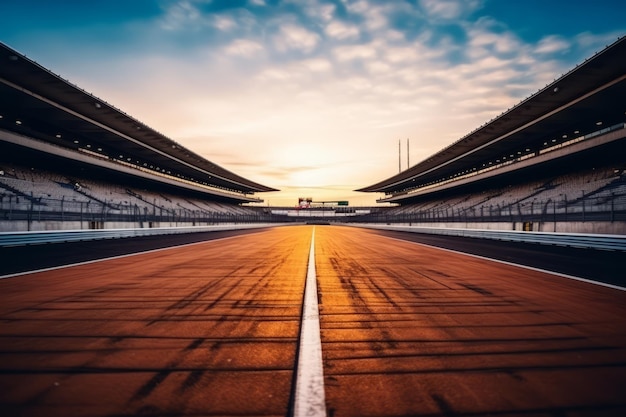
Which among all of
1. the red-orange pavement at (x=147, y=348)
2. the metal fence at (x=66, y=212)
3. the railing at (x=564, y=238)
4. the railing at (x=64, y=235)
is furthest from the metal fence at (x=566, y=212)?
the metal fence at (x=66, y=212)

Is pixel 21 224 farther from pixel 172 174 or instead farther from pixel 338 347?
pixel 172 174

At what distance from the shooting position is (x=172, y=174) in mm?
62125

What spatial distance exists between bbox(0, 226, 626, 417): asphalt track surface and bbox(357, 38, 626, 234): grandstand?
611 inches

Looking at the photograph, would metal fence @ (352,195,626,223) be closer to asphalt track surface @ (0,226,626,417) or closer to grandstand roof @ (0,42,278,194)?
asphalt track surface @ (0,226,626,417)

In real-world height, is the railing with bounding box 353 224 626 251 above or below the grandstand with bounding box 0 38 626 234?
below

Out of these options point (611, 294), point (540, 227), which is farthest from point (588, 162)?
point (611, 294)

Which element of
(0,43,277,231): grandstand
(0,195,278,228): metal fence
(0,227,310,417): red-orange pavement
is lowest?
(0,227,310,417): red-orange pavement

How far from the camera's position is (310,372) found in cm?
260

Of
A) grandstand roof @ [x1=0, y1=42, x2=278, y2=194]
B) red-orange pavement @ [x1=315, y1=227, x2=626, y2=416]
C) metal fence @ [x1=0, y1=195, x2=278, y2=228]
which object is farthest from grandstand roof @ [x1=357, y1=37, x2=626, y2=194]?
grandstand roof @ [x1=0, y1=42, x2=278, y2=194]

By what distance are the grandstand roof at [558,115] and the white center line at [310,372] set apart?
24372 mm

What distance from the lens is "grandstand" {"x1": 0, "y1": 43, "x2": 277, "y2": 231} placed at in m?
20.4

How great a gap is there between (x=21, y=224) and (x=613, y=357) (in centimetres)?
2237

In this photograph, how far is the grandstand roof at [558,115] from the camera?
72.4 feet

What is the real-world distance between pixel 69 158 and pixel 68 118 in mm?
3641
